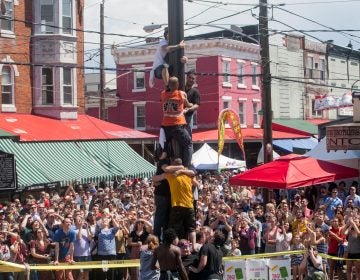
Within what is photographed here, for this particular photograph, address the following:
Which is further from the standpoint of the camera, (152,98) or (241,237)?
(152,98)

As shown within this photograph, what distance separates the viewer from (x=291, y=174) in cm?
1998

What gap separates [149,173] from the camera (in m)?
32.1

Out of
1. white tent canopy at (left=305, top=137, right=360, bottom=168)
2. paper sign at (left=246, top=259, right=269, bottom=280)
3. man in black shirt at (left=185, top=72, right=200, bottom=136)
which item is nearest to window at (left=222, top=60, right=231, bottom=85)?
white tent canopy at (left=305, top=137, right=360, bottom=168)

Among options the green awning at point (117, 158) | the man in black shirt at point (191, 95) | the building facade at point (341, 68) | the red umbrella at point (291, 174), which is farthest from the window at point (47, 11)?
the building facade at point (341, 68)

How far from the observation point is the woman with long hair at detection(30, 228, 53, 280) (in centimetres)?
1505

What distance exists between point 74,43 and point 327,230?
68.3ft

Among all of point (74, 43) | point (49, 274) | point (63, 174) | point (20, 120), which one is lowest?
point (49, 274)

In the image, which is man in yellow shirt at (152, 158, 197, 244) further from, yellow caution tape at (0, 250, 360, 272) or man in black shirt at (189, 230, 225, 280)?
yellow caution tape at (0, 250, 360, 272)

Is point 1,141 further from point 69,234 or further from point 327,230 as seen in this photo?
point 327,230

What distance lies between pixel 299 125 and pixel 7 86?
24878mm

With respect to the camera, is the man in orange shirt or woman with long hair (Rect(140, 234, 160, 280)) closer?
the man in orange shirt

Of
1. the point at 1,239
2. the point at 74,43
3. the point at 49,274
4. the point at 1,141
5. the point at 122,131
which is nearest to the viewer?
the point at 1,239

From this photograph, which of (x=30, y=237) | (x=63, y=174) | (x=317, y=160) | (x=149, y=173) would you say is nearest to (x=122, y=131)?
(x=149, y=173)

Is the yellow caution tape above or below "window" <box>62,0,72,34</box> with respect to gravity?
below
